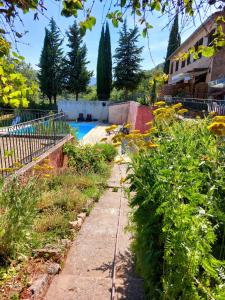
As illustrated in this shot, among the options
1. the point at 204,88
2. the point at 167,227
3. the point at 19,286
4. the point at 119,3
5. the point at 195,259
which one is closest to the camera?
the point at 195,259

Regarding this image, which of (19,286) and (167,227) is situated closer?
(167,227)

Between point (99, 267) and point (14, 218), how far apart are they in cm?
127

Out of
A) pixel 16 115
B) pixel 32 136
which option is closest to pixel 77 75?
pixel 16 115

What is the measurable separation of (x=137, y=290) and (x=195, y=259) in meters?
1.81

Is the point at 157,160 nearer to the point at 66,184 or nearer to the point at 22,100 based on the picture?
the point at 22,100

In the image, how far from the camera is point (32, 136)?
7.57 m

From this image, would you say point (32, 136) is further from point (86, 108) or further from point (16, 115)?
point (86, 108)

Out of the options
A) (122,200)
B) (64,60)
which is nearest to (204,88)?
(122,200)

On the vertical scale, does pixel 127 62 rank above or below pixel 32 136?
above

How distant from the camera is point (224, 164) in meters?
2.10

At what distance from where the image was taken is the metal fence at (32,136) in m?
6.25

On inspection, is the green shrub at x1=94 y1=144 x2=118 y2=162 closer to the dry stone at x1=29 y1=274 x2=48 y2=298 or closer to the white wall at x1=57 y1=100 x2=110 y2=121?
the dry stone at x1=29 y1=274 x2=48 y2=298

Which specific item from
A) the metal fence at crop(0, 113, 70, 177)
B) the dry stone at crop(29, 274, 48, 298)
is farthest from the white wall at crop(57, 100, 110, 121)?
the dry stone at crop(29, 274, 48, 298)

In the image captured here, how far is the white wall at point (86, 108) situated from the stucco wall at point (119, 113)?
6.49ft
